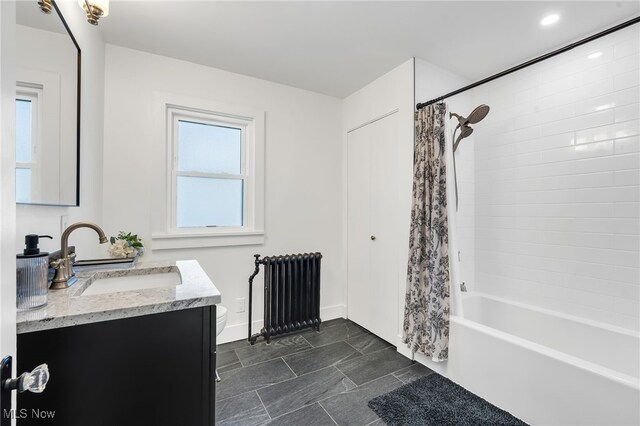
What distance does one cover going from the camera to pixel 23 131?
958mm

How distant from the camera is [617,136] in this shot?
6.25 ft

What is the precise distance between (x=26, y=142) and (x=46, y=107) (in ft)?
0.81

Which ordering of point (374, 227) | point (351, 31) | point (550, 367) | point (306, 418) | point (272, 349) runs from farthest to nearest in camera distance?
point (374, 227) < point (272, 349) < point (351, 31) < point (306, 418) < point (550, 367)

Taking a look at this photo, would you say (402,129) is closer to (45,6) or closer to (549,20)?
(549,20)

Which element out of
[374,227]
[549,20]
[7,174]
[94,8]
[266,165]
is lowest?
[374,227]

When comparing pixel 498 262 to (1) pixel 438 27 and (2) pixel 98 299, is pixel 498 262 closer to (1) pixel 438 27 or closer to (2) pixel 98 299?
(1) pixel 438 27

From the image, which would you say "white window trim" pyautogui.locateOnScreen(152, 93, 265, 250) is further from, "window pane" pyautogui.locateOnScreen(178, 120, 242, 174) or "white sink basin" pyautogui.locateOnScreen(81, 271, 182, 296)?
"white sink basin" pyautogui.locateOnScreen(81, 271, 182, 296)

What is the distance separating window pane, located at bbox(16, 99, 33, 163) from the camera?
938mm

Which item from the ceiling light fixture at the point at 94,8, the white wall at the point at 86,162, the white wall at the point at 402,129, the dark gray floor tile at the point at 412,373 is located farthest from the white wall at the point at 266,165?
the dark gray floor tile at the point at 412,373

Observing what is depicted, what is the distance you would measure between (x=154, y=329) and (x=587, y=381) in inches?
78.0

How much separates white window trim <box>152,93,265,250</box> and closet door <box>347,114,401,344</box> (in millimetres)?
987

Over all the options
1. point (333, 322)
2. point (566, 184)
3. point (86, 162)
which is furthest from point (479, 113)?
point (86, 162)

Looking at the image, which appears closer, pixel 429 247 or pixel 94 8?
pixel 94 8

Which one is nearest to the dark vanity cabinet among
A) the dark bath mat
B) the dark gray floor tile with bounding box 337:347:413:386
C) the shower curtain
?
the dark bath mat
